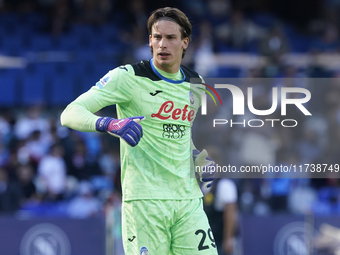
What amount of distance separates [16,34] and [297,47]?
287 inches

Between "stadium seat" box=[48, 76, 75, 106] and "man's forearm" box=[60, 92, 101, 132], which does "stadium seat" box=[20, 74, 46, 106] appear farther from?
"man's forearm" box=[60, 92, 101, 132]

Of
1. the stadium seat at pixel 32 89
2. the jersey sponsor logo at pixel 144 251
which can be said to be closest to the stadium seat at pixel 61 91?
the stadium seat at pixel 32 89

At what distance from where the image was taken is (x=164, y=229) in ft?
12.5

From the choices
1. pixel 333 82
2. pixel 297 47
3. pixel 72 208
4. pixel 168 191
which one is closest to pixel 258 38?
pixel 297 47

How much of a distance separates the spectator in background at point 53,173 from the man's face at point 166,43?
20.0ft

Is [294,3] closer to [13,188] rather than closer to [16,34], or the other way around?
[16,34]

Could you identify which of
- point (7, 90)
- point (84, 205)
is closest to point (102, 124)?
point (84, 205)

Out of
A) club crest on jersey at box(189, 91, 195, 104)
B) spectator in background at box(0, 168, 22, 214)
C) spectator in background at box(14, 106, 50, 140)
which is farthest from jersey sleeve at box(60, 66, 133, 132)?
spectator in background at box(14, 106, 50, 140)

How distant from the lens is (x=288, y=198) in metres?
8.98

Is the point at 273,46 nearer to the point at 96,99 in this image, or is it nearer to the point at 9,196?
the point at 9,196

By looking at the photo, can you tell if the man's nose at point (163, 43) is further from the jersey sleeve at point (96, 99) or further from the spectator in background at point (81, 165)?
the spectator in background at point (81, 165)

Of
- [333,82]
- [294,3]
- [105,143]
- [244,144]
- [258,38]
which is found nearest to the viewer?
[244,144]

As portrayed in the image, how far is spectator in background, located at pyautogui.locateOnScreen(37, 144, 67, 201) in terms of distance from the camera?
9562 millimetres

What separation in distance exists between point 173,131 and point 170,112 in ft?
0.49
